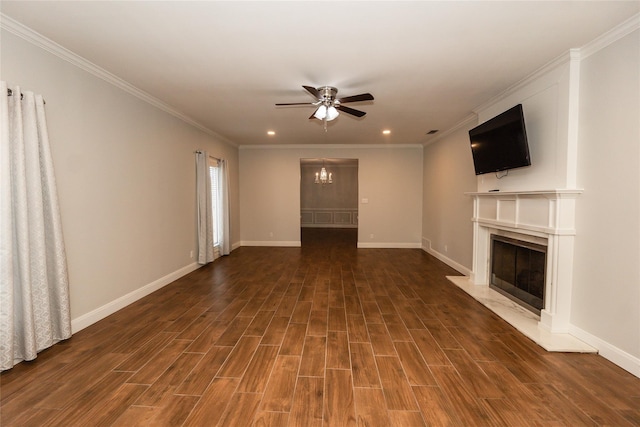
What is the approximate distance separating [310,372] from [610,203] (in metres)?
2.87

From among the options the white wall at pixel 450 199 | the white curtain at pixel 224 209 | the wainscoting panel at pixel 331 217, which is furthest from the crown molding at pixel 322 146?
the wainscoting panel at pixel 331 217

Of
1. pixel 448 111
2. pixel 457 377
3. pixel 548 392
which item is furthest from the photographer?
pixel 448 111

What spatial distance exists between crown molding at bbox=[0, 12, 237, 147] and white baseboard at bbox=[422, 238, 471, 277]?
5.54m

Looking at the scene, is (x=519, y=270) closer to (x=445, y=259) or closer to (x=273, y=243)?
(x=445, y=259)

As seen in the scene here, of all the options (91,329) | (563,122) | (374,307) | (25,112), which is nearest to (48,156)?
(25,112)

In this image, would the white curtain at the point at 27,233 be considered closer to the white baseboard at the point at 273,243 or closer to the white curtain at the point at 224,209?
the white curtain at the point at 224,209

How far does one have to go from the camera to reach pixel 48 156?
2551mm

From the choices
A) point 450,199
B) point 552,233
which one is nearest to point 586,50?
point 552,233

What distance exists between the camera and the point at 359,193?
7824 mm

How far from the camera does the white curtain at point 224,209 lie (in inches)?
262

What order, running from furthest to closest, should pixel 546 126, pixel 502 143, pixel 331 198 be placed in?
pixel 331 198
pixel 502 143
pixel 546 126

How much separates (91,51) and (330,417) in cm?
374

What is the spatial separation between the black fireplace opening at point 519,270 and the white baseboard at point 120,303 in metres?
4.88

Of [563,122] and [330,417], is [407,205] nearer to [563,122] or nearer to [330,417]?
[563,122]
